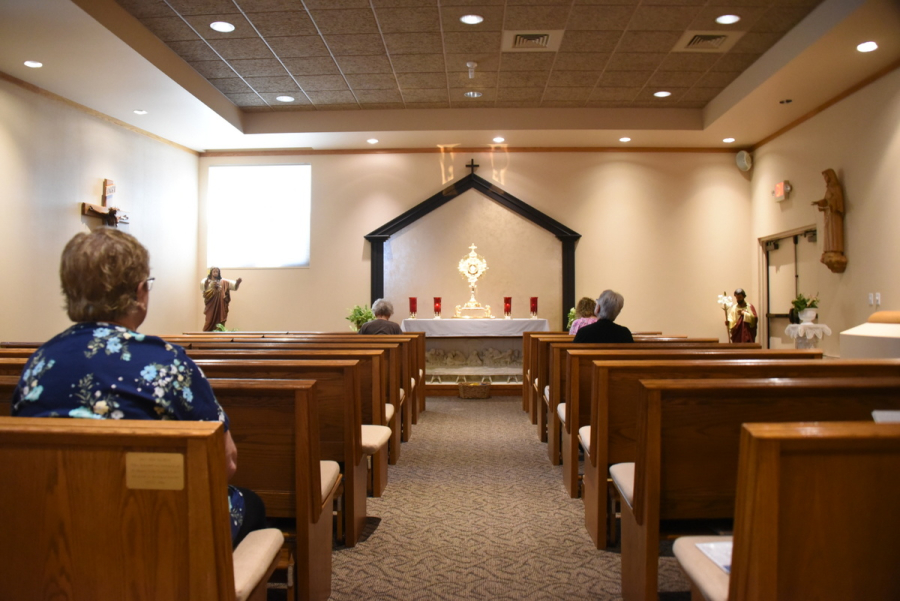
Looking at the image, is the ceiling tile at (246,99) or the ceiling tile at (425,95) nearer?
the ceiling tile at (425,95)

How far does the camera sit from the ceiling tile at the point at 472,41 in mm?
5656

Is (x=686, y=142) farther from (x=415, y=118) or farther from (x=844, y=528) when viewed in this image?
(x=844, y=528)

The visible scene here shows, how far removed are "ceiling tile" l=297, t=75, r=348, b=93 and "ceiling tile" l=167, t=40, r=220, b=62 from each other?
948mm

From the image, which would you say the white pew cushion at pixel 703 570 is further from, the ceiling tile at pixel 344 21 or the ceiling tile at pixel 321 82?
the ceiling tile at pixel 321 82

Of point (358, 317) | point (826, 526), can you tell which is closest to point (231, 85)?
point (358, 317)

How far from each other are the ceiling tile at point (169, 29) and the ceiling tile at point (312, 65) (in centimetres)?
96

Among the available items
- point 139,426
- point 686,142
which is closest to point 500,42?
point 686,142

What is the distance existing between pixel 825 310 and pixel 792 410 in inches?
236

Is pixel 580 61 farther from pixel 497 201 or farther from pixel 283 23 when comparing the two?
pixel 283 23

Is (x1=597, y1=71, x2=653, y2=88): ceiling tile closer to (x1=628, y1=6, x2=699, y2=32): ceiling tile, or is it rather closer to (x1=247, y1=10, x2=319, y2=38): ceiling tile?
(x1=628, y1=6, x2=699, y2=32): ceiling tile

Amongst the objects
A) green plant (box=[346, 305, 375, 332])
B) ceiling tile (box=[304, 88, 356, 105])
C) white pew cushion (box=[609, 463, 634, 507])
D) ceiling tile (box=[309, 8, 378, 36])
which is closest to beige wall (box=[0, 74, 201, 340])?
ceiling tile (box=[304, 88, 356, 105])

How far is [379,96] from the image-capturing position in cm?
735

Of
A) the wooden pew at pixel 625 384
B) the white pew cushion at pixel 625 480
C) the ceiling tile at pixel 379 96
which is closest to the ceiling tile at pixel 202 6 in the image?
the ceiling tile at pixel 379 96

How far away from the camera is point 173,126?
742 cm
